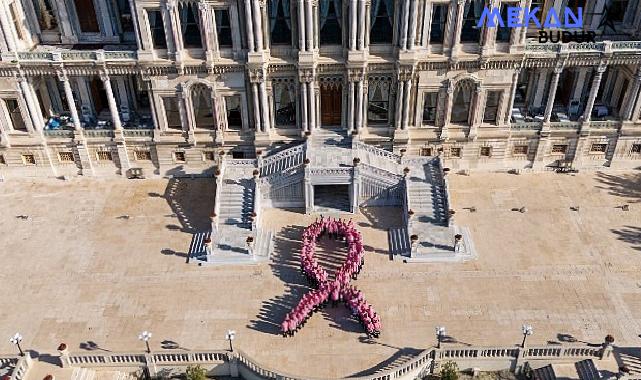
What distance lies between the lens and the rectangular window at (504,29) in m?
43.4

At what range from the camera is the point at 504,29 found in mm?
44344

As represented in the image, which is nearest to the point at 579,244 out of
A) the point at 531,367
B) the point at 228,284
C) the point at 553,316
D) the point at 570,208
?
the point at 570,208

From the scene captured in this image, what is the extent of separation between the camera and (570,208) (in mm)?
46406

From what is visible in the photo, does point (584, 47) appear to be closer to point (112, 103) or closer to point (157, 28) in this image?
point (157, 28)

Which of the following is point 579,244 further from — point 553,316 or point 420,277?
point 420,277

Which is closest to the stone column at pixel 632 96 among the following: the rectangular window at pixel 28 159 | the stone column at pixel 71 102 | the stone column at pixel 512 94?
the stone column at pixel 512 94

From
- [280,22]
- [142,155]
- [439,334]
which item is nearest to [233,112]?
[280,22]

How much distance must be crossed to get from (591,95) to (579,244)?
38.4 ft

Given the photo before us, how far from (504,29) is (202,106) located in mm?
22504

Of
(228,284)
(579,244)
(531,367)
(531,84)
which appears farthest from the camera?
(531,84)

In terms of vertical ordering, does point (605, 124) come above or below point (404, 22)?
below

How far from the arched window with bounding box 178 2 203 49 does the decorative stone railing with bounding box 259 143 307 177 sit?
9503mm

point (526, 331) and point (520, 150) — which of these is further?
point (520, 150)

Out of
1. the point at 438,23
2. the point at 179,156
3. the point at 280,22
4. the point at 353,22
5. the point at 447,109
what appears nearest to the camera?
the point at 353,22
